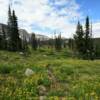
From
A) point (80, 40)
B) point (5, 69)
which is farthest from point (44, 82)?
point (80, 40)

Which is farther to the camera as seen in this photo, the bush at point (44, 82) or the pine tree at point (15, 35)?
the pine tree at point (15, 35)

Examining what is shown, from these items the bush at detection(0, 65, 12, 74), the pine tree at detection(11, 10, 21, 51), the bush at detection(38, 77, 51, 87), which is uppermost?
the pine tree at detection(11, 10, 21, 51)

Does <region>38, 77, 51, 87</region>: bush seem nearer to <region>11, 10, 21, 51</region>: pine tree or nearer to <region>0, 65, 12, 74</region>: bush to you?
<region>0, 65, 12, 74</region>: bush

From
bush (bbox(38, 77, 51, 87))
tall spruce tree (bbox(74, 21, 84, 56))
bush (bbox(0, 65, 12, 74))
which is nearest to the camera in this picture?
bush (bbox(38, 77, 51, 87))

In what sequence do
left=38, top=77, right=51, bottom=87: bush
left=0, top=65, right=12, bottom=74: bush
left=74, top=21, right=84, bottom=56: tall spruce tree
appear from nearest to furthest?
1. left=38, top=77, right=51, bottom=87: bush
2. left=0, top=65, right=12, bottom=74: bush
3. left=74, top=21, right=84, bottom=56: tall spruce tree

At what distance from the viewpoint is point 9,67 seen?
46.0 ft

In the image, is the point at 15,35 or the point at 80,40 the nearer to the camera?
the point at 80,40

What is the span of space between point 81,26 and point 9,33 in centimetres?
2441

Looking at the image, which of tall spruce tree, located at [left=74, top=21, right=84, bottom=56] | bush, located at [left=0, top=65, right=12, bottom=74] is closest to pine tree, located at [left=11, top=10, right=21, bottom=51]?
tall spruce tree, located at [left=74, top=21, right=84, bottom=56]

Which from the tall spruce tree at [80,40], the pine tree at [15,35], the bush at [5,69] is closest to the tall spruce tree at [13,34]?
the pine tree at [15,35]

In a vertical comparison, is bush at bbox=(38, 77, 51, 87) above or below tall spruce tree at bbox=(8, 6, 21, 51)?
below

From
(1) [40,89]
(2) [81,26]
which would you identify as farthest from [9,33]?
(1) [40,89]

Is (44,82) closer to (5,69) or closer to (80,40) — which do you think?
(5,69)

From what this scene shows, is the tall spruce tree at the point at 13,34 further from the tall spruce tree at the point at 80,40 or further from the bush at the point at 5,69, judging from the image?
the bush at the point at 5,69
